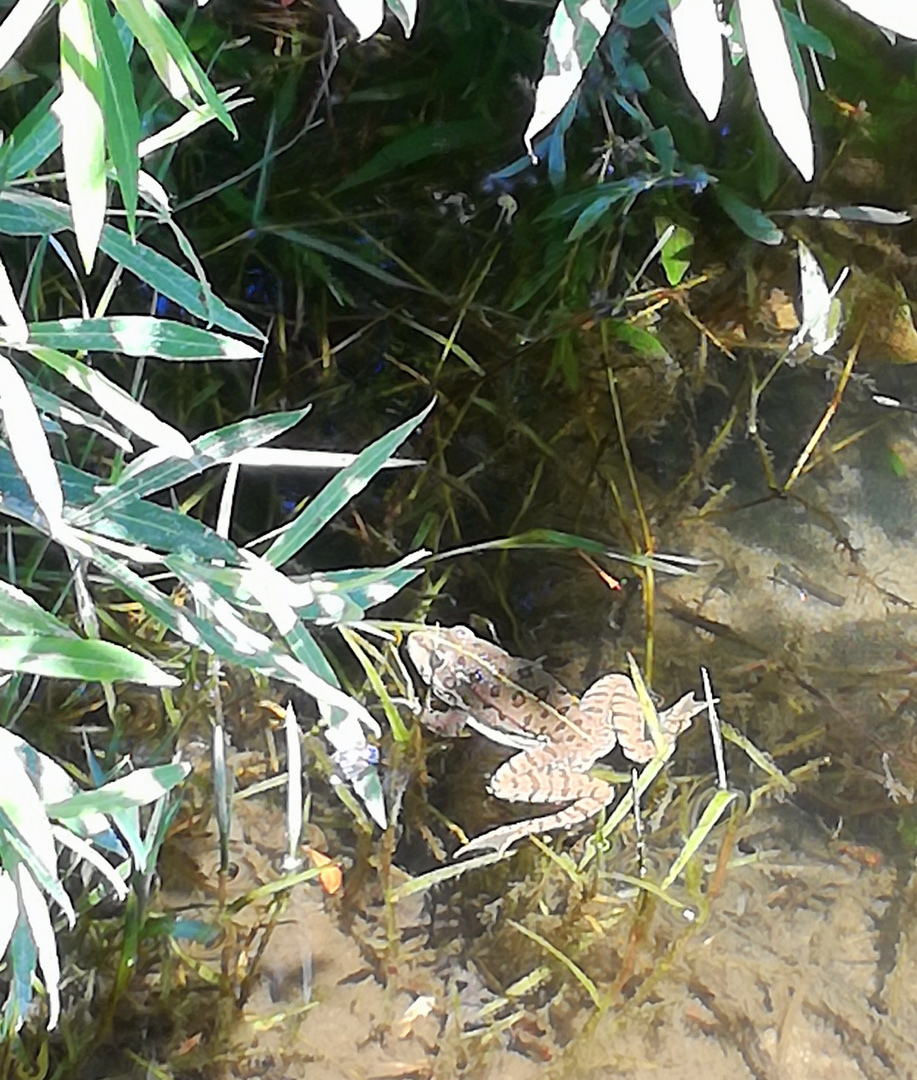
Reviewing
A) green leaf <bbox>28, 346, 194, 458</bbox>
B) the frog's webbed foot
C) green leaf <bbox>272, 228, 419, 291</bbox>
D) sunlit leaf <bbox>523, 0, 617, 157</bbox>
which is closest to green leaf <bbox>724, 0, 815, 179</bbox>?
sunlit leaf <bbox>523, 0, 617, 157</bbox>

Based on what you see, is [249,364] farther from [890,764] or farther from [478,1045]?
[890,764]

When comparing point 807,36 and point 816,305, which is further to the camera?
point 816,305

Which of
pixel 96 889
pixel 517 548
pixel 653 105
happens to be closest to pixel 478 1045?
pixel 96 889

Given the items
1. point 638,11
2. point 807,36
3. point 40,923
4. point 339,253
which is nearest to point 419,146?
point 339,253

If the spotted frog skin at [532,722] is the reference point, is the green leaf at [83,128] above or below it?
above

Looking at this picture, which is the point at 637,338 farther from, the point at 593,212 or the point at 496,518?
the point at 496,518

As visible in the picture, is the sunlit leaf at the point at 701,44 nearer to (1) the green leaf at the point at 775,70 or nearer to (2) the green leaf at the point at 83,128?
(1) the green leaf at the point at 775,70

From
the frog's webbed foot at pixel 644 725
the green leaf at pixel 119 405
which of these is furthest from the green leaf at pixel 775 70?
the frog's webbed foot at pixel 644 725
